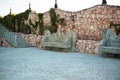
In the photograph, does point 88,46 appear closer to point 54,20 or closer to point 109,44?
point 109,44

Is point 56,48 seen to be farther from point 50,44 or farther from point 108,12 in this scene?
point 108,12

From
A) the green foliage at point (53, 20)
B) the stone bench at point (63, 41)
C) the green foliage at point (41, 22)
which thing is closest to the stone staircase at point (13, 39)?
the green foliage at point (41, 22)

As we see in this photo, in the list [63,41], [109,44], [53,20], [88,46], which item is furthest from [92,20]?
[109,44]

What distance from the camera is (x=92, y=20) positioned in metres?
16.2

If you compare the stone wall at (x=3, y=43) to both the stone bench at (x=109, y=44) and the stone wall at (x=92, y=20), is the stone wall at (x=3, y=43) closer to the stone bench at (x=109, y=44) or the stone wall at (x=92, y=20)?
the stone wall at (x=92, y=20)

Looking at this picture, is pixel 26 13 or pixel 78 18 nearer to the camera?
pixel 78 18

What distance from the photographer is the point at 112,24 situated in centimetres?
1497

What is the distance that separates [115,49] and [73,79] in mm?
5502

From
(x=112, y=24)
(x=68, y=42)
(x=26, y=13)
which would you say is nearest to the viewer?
(x=68, y=42)

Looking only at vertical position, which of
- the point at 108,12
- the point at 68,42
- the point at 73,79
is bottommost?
the point at 73,79

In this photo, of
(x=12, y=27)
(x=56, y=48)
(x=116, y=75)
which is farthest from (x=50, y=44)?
(x=12, y=27)

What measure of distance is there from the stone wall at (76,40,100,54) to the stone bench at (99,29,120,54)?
4.26 ft

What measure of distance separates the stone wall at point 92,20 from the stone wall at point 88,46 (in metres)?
2.12

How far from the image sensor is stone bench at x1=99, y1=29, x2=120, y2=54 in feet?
34.8
